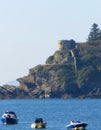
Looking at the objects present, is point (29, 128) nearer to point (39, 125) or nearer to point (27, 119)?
point (39, 125)

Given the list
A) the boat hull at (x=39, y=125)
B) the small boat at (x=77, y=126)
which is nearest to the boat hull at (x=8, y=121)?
the boat hull at (x=39, y=125)

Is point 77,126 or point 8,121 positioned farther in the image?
point 8,121

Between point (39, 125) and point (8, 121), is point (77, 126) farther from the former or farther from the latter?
point (8, 121)

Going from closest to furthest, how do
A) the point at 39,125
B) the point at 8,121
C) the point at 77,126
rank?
1. the point at 77,126
2. the point at 39,125
3. the point at 8,121

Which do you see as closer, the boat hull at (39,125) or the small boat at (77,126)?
the small boat at (77,126)

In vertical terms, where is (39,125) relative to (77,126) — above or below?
above

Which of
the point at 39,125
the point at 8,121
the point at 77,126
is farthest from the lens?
the point at 8,121

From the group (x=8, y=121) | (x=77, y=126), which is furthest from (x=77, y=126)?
(x=8, y=121)

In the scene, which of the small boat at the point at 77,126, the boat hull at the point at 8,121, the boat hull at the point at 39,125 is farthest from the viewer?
the boat hull at the point at 8,121

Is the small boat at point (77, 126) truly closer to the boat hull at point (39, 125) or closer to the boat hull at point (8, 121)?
the boat hull at point (39, 125)

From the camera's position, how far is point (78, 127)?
130 metres

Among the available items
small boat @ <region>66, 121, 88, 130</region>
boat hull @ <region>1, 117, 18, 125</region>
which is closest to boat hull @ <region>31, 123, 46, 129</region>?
small boat @ <region>66, 121, 88, 130</region>

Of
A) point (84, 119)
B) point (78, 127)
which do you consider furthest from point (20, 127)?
point (84, 119)

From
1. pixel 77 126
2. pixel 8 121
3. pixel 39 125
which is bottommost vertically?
pixel 77 126
